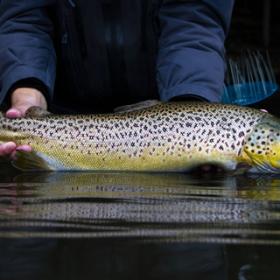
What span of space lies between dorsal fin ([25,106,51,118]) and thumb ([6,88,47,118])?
101 millimetres

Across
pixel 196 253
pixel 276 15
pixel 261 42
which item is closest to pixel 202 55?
pixel 196 253

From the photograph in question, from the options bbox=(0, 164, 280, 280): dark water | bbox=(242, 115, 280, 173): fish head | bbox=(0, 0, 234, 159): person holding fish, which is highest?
bbox=(0, 0, 234, 159): person holding fish

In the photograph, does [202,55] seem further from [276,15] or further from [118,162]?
[276,15]

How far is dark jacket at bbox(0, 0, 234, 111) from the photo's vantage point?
9.70 ft

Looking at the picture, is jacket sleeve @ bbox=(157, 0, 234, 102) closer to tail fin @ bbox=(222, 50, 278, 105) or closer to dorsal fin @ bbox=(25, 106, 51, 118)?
dorsal fin @ bbox=(25, 106, 51, 118)

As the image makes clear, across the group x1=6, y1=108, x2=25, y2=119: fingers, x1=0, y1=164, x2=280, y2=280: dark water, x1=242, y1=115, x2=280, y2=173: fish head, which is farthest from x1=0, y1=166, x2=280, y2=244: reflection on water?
x1=6, y1=108, x2=25, y2=119: fingers

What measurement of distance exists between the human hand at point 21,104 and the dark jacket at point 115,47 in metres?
0.04

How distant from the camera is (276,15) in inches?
415

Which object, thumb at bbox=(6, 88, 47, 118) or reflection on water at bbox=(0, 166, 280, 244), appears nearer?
reflection on water at bbox=(0, 166, 280, 244)

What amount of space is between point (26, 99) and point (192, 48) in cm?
68

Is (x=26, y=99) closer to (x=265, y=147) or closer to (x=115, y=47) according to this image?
(x=115, y=47)

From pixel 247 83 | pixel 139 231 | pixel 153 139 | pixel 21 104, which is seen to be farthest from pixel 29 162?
pixel 247 83

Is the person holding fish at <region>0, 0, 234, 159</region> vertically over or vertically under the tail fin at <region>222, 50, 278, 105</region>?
under

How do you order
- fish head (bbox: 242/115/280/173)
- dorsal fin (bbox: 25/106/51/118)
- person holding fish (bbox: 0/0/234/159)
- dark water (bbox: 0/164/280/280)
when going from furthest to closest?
person holding fish (bbox: 0/0/234/159) < dorsal fin (bbox: 25/106/51/118) < fish head (bbox: 242/115/280/173) < dark water (bbox: 0/164/280/280)
